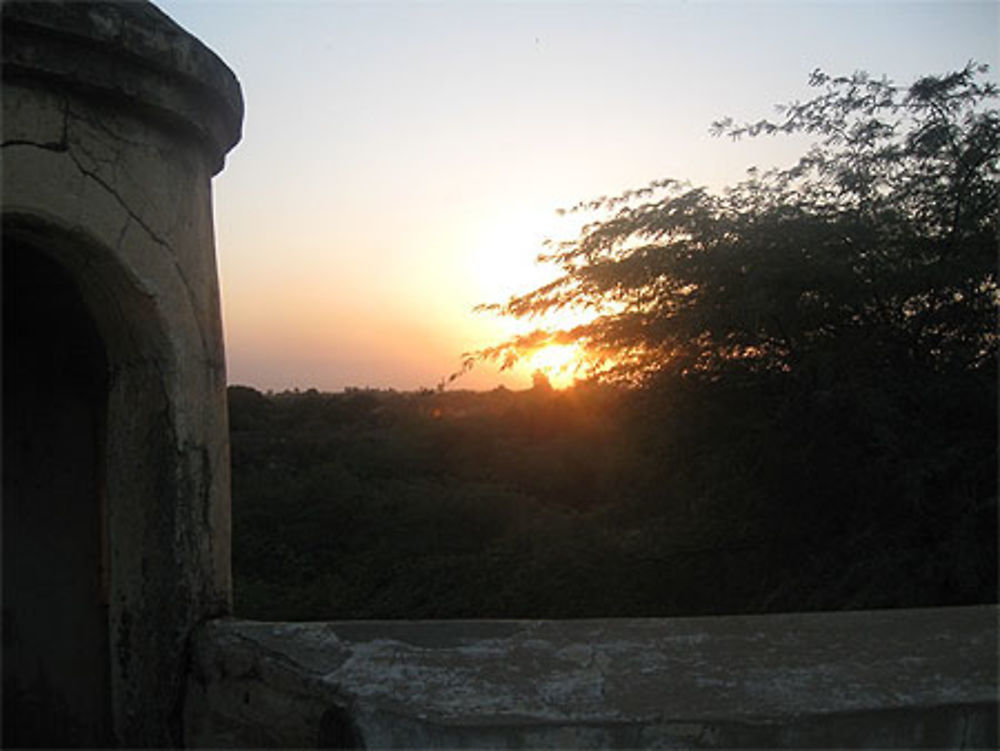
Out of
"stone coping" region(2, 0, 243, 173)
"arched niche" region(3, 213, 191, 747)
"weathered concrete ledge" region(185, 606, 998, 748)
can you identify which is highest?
"stone coping" region(2, 0, 243, 173)

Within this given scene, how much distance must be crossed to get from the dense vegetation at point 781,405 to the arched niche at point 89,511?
2304mm

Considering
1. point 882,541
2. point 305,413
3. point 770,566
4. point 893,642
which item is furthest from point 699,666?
point 305,413

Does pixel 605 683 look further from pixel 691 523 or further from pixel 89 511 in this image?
pixel 691 523

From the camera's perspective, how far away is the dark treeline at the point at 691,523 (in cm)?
462

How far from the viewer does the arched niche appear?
2.63m

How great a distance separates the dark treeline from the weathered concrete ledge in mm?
2094

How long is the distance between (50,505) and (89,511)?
0.16m

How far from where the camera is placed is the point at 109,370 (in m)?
2.79

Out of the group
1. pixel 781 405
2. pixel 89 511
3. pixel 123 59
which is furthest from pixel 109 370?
pixel 781 405

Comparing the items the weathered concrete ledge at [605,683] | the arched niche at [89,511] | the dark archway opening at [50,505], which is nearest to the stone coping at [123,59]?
the arched niche at [89,511]

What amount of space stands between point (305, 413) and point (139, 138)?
12736 millimetres

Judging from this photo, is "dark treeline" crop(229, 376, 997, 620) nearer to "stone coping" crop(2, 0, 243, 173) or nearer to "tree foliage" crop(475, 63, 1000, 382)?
"tree foliage" crop(475, 63, 1000, 382)

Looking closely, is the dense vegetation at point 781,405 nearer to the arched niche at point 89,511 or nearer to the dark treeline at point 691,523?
the dark treeline at point 691,523

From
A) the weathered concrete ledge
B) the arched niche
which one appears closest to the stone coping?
the arched niche
